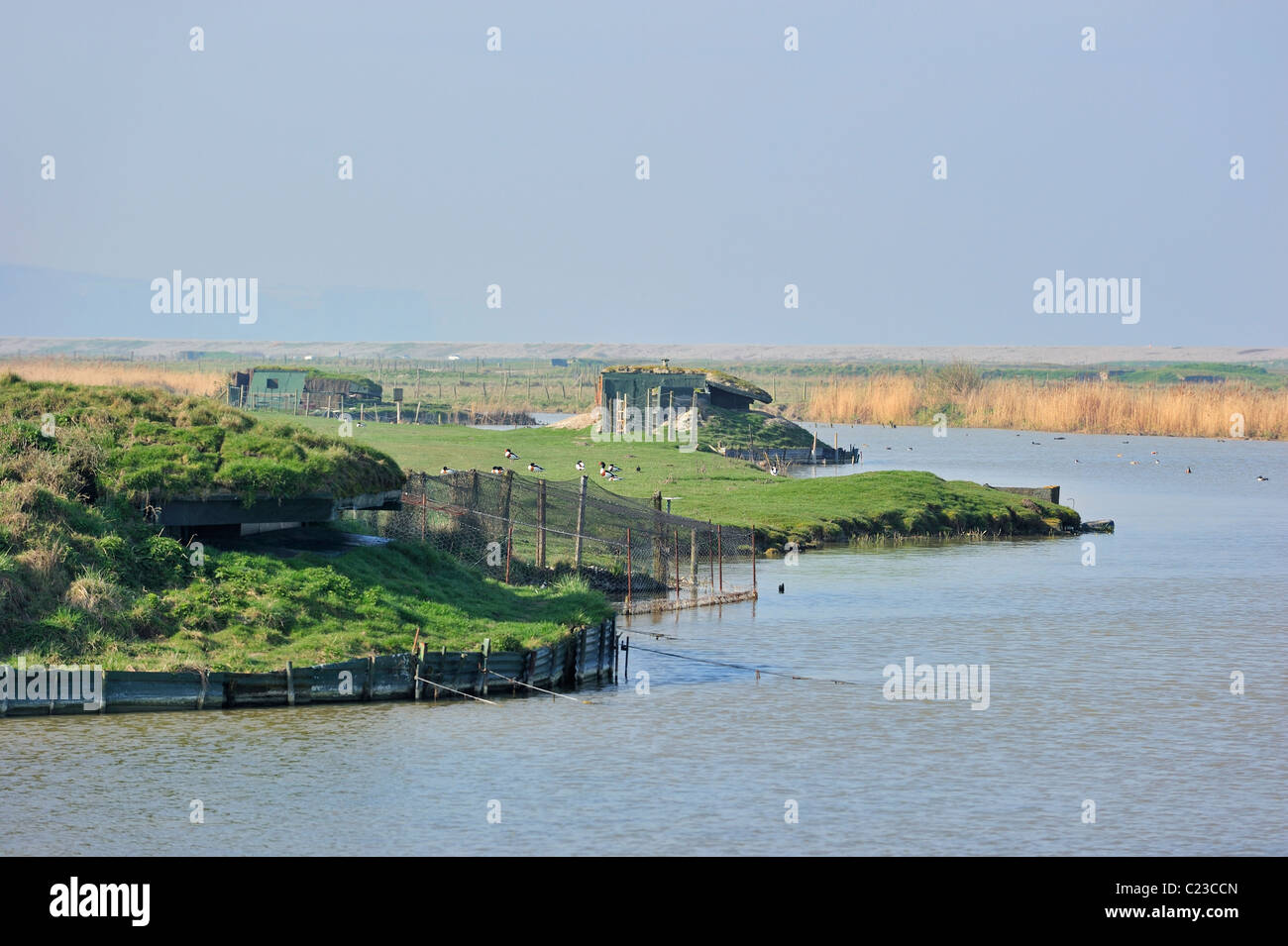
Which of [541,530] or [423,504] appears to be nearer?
[423,504]

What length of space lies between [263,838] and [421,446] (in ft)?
212

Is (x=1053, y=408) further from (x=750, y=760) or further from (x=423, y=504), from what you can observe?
(x=750, y=760)

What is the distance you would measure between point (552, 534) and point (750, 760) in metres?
18.7

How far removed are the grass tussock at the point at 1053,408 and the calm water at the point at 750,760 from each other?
346ft

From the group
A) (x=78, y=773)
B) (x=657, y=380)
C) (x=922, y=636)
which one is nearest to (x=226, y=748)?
(x=78, y=773)

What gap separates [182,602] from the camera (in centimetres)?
2822

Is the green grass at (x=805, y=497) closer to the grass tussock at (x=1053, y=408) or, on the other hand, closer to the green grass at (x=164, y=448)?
the green grass at (x=164, y=448)

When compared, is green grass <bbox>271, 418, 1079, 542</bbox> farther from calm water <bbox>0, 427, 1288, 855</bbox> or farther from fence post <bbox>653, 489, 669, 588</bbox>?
calm water <bbox>0, 427, 1288, 855</bbox>

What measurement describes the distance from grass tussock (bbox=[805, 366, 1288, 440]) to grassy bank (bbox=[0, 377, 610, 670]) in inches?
4809

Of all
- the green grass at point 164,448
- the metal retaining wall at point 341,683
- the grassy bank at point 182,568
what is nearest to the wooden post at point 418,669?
the metal retaining wall at point 341,683

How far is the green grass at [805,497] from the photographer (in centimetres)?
6225

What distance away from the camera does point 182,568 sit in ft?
95.7

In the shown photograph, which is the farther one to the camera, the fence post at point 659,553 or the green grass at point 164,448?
the fence post at point 659,553

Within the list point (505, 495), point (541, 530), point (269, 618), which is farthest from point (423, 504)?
point (269, 618)
